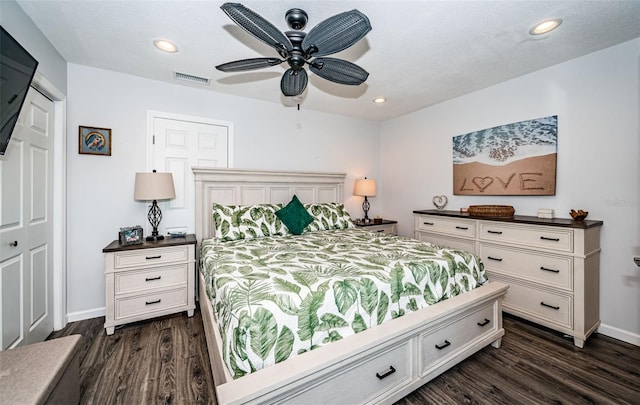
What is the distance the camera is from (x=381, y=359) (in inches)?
59.4

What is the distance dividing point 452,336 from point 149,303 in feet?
8.70

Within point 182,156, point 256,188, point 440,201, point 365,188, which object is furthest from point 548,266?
point 182,156

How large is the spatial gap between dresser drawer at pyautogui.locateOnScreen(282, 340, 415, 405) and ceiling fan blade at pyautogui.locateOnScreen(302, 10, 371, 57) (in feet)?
Result: 5.93

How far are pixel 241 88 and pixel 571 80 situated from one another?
345 cm

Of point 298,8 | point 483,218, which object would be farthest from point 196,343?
point 483,218

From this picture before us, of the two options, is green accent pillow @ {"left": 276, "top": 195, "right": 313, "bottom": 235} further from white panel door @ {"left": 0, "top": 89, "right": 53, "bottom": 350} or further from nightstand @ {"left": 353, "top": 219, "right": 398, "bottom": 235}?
white panel door @ {"left": 0, "top": 89, "right": 53, "bottom": 350}

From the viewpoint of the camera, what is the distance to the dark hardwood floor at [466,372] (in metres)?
1.65

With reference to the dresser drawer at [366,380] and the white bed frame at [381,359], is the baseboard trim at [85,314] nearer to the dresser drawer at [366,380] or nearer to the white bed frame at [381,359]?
the white bed frame at [381,359]

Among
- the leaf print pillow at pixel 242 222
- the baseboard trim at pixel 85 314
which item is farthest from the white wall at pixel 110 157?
the leaf print pillow at pixel 242 222

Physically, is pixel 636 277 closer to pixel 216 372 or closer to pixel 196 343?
pixel 216 372

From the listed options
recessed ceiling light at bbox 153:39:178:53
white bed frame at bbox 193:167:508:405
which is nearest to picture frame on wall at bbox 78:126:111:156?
recessed ceiling light at bbox 153:39:178:53

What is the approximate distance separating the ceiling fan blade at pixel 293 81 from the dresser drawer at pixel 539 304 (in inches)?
109

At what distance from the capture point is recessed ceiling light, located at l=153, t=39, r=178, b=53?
217 centimetres

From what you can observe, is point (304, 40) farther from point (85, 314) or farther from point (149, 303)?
point (85, 314)
